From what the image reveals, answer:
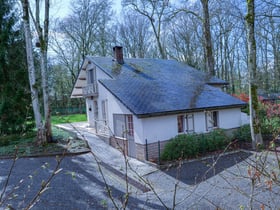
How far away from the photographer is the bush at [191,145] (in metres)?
9.73

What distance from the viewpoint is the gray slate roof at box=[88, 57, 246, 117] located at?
10538mm

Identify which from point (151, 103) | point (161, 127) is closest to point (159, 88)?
point (151, 103)

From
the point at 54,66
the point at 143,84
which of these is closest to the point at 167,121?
the point at 143,84

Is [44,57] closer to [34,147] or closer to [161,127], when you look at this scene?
[34,147]

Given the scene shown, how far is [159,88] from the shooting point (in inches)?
503

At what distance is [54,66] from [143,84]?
24569 mm

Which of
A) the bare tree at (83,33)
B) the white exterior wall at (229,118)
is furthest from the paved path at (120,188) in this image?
the bare tree at (83,33)

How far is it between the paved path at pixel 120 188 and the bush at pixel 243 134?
3092 mm

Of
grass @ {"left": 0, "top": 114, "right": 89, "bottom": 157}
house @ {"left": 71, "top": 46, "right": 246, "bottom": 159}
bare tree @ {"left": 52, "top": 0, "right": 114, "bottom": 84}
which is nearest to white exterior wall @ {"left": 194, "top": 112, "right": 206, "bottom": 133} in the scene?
house @ {"left": 71, "top": 46, "right": 246, "bottom": 159}

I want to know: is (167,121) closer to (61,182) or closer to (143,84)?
(143,84)

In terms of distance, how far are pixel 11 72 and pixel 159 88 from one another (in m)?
10.2

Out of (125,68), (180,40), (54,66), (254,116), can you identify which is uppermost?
(180,40)

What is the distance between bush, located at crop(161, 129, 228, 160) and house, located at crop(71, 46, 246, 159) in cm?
60

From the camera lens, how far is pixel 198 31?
28250mm
